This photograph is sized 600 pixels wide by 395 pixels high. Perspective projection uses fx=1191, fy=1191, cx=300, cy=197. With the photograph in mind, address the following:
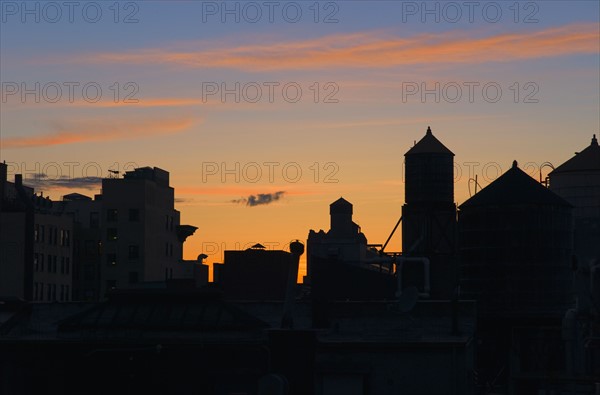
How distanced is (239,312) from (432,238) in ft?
94.5

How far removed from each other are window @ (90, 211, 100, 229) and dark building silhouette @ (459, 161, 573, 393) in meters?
90.9

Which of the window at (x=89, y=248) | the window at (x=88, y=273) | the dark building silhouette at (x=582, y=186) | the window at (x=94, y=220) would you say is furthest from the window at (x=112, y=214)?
the dark building silhouette at (x=582, y=186)

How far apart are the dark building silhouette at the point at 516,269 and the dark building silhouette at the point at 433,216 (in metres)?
6.95

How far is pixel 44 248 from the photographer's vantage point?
445 ft

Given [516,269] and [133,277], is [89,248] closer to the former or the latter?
[133,277]

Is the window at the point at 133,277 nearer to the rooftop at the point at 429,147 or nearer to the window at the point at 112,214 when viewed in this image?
the window at the point at 112,214

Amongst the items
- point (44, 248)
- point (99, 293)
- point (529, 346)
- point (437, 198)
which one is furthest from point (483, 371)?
point (99, 293)

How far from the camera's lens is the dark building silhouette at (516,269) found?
236 ft

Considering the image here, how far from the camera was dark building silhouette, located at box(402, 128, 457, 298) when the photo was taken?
83.4 metres

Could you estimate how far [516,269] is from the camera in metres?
73.6

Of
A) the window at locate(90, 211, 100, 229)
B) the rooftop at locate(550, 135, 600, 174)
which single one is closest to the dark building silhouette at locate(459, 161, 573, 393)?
the rooftop at locate(550, 135, 600, 174)

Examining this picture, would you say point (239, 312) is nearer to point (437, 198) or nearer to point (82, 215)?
point (437, 198)

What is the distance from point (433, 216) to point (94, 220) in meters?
84.6

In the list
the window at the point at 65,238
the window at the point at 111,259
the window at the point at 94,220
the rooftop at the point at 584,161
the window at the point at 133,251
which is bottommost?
the window at the point at 111,259
